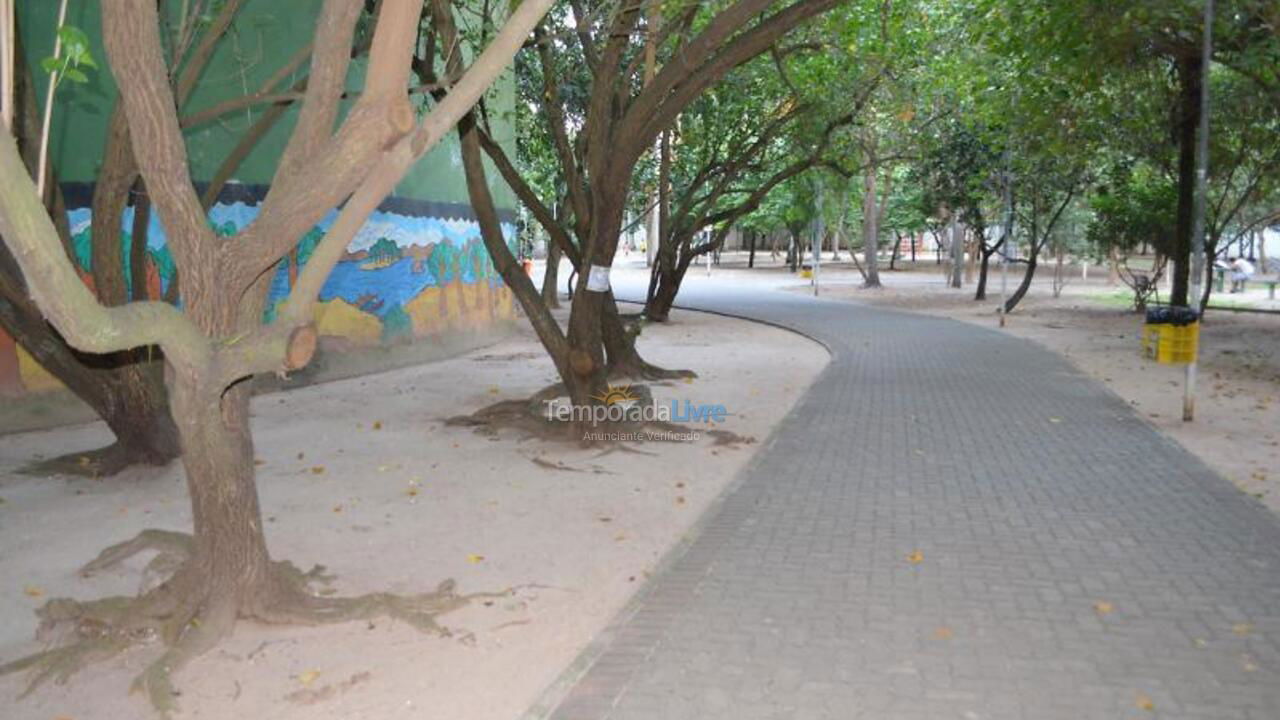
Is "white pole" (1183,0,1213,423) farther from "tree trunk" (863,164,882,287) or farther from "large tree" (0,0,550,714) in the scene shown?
"tree trunk" (863,164,882,287)

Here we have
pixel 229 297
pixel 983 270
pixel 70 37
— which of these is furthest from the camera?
pixel 983 270

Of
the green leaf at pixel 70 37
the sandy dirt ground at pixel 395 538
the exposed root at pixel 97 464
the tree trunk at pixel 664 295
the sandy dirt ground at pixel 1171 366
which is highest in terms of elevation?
the green leaf at pixel 70 37

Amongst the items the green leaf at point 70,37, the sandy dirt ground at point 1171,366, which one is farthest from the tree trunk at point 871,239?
the green leaf at point 70,37

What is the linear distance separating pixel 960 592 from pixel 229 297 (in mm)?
3912

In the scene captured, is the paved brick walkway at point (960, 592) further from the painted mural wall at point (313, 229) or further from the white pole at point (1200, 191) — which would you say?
the painted mural wall at point (313, 229)

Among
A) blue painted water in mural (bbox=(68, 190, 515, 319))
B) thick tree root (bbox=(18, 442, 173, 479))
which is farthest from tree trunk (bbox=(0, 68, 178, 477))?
blue painted water in mural (bbox=(68, 190, 515, 319))

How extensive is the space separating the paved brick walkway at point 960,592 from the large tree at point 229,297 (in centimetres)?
149

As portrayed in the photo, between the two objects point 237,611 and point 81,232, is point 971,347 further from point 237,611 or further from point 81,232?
point 237,611

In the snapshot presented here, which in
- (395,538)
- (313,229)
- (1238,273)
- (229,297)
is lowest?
(395,538)

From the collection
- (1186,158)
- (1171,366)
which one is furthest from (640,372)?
(1186,158)

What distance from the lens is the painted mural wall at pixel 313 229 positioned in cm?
1015

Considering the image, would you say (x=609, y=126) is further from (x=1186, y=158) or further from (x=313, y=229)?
(x=1186, y=158)

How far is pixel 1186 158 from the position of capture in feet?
52.9

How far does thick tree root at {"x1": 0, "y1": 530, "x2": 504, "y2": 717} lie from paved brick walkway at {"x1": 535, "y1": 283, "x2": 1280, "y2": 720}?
1.04 metres
